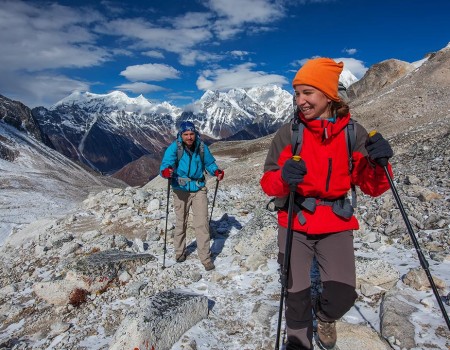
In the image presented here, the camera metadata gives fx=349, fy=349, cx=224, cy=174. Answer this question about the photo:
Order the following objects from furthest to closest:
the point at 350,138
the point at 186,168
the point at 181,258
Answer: the point at 181,258
the point at 186,168
the point at 350,138

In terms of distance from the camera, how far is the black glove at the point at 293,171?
3.82m

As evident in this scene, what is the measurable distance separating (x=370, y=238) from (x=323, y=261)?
4837 mm

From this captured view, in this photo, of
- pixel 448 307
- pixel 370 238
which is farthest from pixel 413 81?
pixel 448 307

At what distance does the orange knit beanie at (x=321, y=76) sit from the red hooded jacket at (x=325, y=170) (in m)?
0.38

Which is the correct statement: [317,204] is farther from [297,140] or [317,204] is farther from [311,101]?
[311,101]

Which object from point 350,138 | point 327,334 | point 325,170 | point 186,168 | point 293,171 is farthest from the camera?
point 186,168

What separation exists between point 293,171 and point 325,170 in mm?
584

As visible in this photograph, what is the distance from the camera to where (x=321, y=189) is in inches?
166

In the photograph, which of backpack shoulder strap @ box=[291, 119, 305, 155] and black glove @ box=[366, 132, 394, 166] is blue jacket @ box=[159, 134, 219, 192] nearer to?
backpack shoulder strap @ box=[291, 119, 305, 155]

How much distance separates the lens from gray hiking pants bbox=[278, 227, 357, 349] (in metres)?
4.20

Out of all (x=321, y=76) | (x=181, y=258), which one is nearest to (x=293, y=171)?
(x=321, y=76)

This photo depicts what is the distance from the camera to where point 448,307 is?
516 centimetres

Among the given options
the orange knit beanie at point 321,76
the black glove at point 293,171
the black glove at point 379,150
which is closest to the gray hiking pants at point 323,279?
the black glove at point 293,171

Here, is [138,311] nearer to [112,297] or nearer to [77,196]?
[112,297]
